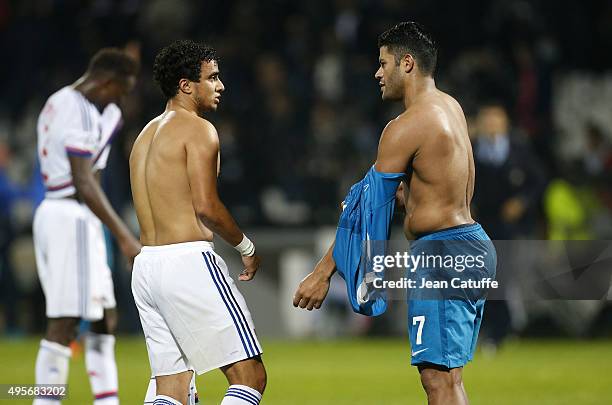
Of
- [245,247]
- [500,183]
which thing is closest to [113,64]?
[245,247]

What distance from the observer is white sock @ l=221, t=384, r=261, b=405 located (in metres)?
6.55

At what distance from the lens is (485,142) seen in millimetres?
14234

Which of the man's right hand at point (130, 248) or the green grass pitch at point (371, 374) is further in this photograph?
the green grass pitch at point (371, 374)

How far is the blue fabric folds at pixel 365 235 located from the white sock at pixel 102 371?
2.59 meters

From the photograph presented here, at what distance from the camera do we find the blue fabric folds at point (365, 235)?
662 centimetres

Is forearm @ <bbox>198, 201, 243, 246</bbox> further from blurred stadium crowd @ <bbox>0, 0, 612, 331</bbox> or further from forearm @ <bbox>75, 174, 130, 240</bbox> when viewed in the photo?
blurred stadium crowd @ <bbox>0, 0, 612, 331</bbox>

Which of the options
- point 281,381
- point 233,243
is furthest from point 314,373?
point 233,243

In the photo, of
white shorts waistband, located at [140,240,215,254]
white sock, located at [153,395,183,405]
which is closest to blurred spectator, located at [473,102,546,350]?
white shorts waistband, located at [140,240,215,254]

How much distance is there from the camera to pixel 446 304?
21.9 feet

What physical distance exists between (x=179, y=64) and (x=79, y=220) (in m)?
2.32

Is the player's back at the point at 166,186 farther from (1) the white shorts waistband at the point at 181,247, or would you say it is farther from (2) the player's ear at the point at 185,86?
(2) the player's ear at the point at 185,86

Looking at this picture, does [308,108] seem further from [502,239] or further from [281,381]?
[281,381]

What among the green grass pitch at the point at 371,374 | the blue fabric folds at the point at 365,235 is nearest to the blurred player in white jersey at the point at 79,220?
the green grass pitch at the point at 371,374

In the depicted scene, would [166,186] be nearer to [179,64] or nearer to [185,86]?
[185,86]
